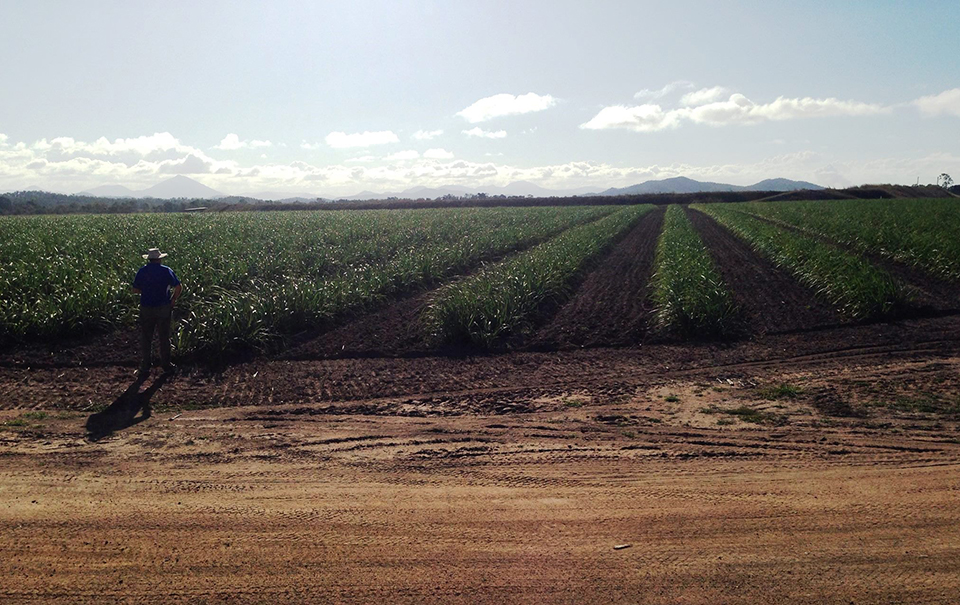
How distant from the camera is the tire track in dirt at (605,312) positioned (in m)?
11.0

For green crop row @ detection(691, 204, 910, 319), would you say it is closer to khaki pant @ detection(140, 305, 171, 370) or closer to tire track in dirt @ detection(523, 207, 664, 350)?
tire track in dirt @ detection(523, 207, 664, 350)

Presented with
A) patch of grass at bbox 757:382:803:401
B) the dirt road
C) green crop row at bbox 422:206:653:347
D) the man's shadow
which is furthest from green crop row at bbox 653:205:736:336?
the man's shadow

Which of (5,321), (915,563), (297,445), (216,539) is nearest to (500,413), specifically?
(297,445)

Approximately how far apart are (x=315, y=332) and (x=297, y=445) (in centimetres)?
552

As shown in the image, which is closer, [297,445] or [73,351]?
Result: [297,445]

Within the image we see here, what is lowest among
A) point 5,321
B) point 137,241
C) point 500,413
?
point 500,413

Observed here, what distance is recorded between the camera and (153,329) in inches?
350

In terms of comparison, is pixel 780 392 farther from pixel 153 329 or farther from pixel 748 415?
pixel 153 329

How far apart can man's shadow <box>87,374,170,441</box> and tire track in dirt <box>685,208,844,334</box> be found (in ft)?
33.9

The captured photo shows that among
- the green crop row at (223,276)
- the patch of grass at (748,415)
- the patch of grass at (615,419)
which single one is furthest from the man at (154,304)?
the patch of grass at (748,415)

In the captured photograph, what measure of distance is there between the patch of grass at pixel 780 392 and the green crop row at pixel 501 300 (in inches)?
178

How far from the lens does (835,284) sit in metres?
13.2

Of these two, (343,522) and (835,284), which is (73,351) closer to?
(343,522)

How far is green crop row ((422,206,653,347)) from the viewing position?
1084 centimetres
